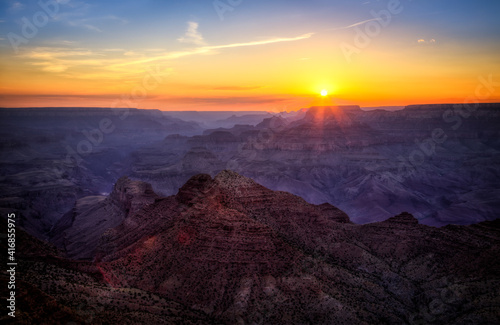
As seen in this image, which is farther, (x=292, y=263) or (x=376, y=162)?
(x=376, y=162)

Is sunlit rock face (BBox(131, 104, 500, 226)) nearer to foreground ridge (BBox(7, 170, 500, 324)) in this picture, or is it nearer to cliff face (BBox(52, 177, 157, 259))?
cliff face (BBox(52, 177, 157, 259))

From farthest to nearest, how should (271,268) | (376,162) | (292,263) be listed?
(376,162), (292,263), (271,268)

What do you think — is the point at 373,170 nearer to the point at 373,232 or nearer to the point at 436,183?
the point at 436,183

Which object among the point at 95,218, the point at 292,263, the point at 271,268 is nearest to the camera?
the point at 271,268

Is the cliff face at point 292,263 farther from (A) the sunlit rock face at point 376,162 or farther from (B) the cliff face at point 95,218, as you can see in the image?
(A) the sunlit rock face at point 376,162

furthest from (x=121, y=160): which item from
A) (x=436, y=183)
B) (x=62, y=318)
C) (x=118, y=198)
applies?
(x=62, y=318)

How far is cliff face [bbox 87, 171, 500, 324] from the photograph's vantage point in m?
34.9

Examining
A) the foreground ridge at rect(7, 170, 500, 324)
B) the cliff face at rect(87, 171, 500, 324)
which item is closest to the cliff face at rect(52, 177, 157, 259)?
the foreground ridge at rect(7, 170, 500, 324)

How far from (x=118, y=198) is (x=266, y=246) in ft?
166

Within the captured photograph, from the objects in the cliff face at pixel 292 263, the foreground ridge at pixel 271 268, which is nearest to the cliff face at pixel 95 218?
the foreground ridge at pixel 271 268

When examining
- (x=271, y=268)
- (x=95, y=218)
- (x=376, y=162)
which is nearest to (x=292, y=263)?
(x=271, y=268)

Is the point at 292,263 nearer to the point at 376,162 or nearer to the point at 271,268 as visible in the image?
the point at 271,268

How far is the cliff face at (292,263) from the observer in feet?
115

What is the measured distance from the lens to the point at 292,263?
3922cm
